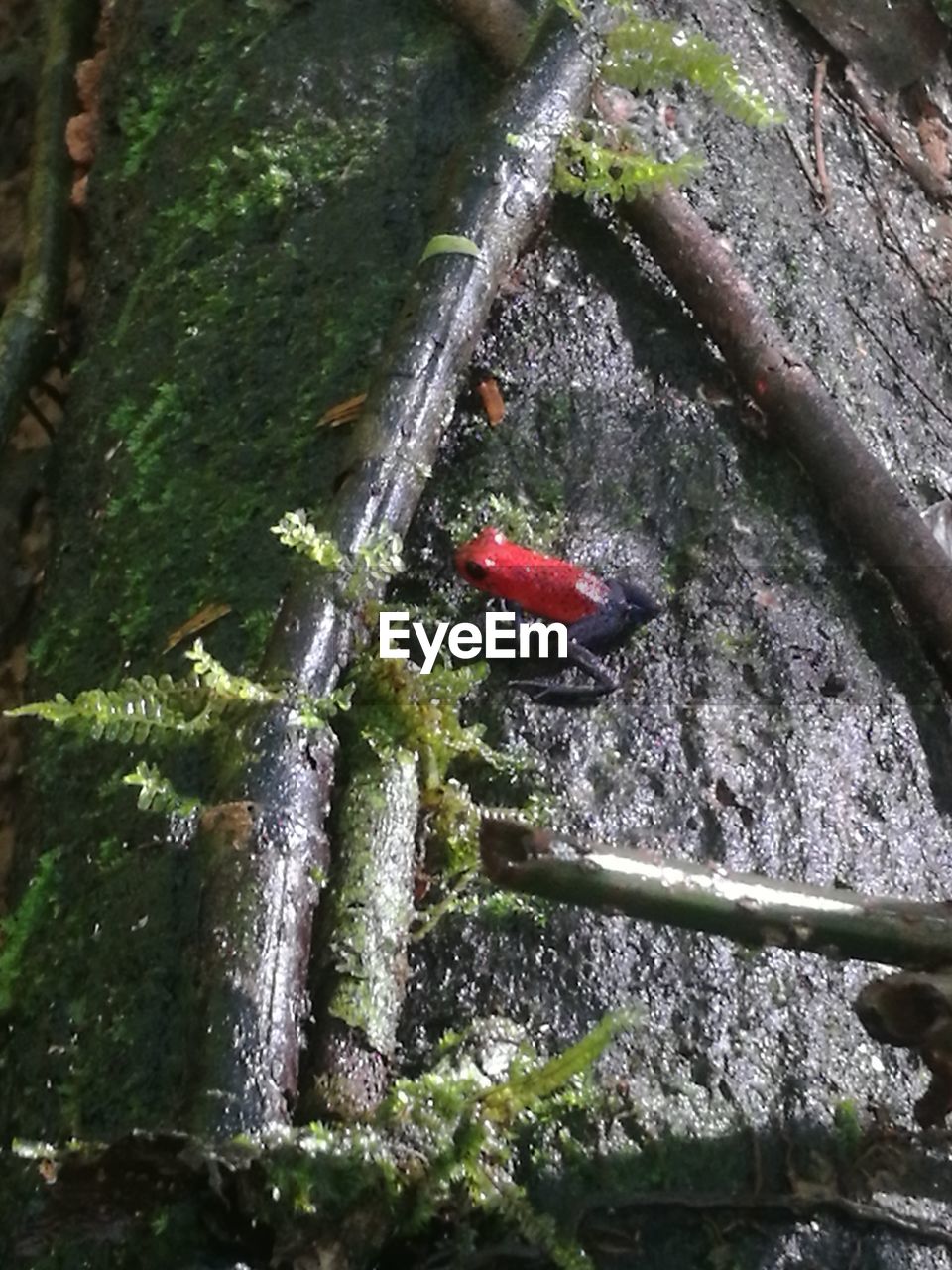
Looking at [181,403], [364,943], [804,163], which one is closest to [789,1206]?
[364,943]

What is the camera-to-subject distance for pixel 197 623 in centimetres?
229

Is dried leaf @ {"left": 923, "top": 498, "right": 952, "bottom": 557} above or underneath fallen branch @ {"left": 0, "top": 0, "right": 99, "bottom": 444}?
above

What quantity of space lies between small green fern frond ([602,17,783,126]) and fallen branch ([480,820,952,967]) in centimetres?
168

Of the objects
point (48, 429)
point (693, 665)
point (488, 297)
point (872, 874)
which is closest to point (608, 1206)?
point (872, 874)

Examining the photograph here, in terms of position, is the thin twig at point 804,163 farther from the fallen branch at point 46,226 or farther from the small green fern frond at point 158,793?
the small green fern frond at point 158,793

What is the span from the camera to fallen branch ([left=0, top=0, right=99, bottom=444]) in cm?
311

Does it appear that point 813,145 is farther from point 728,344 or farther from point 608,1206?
point 608,1206

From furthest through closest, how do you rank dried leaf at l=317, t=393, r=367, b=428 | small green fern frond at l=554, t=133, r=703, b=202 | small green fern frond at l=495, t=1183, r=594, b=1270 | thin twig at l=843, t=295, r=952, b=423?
thin twig at l=843, t=295, r=952, b=423 < small green fern frond at l=554, t=133, r=703, b=202 < dried leaf at l=317, t=393, r=367, b=428 < small green fern frond at l=495, t=1183, r=594, b=1270

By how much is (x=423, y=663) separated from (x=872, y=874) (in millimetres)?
819

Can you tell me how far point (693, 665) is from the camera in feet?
7.39

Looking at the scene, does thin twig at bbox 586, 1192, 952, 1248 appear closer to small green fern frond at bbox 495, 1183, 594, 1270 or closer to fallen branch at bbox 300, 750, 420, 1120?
small green fern frond at bbox 495, 1183, 594, 1270

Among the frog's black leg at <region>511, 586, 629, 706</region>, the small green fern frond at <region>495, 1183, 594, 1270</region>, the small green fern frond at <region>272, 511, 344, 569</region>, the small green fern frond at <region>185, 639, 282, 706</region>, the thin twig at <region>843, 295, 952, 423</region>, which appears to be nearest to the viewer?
the small green fern frond at <region>495, 1183, 594, 1270</region>

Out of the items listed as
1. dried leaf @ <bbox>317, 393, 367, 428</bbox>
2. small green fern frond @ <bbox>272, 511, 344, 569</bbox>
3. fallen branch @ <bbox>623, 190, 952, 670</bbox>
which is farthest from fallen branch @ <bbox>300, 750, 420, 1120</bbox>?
fallen branch @ <bbox>623, 190, 952, 670</bbox>

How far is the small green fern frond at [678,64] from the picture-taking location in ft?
8.67
